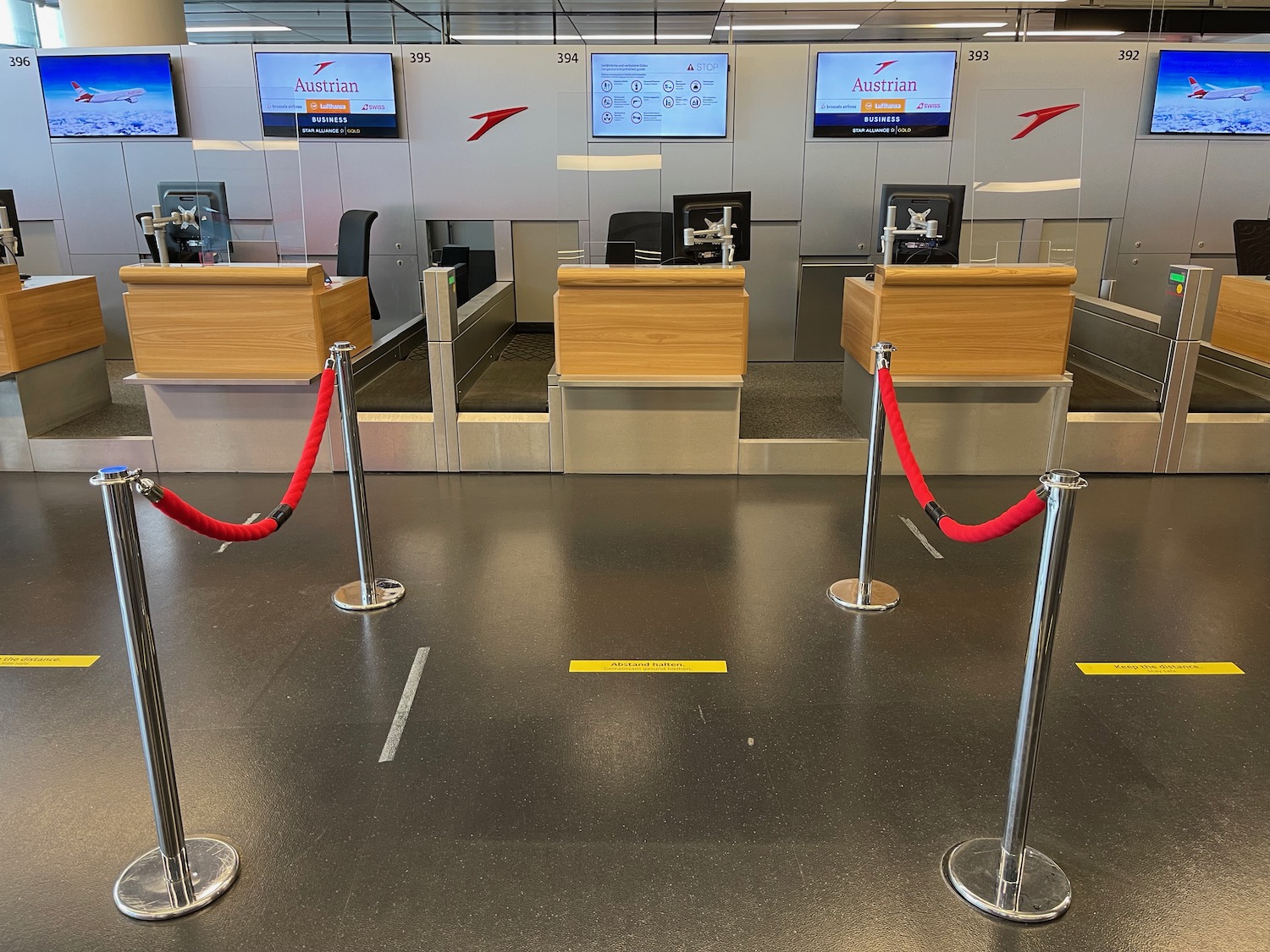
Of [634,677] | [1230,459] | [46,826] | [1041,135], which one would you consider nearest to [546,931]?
[634,677]

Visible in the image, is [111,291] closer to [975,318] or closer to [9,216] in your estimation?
[9,216]

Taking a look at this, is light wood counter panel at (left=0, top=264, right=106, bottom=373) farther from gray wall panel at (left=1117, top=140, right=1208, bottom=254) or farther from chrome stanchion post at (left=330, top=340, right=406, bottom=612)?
gray wall panel at (left=1117, top=140, right=1208, bottom=254)

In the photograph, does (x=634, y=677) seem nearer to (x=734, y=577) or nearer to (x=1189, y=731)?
(x=734, y=577)

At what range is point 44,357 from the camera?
16.5ft

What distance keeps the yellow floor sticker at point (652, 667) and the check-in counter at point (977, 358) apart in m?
2.26

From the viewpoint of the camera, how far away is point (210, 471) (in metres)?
4.91

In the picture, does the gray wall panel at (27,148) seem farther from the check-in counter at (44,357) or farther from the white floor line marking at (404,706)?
the white floor line marking at (404,706)

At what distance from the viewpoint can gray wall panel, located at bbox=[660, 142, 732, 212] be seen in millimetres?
6871

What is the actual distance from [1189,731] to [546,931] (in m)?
1.97

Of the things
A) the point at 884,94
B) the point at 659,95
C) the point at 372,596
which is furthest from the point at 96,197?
the point at 884,94

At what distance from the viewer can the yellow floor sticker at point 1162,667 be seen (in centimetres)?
292

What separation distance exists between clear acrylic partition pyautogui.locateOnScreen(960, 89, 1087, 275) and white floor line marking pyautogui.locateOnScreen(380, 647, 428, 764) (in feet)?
11.5

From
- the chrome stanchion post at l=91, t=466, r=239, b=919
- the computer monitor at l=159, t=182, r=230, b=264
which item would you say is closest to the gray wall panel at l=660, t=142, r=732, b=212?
the computer monitor at l=159, t=182, r=230, b=264

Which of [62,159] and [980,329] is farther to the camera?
[62,159]
